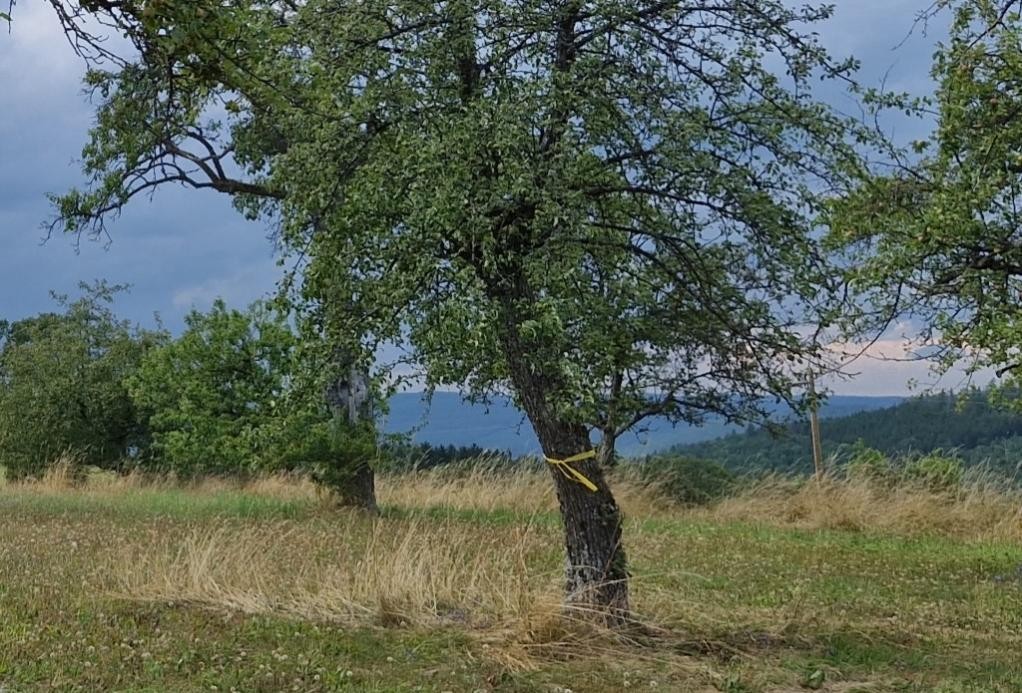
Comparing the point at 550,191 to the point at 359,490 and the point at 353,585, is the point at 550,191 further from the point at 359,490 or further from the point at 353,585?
the point at 359,490

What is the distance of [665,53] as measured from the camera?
304 inches

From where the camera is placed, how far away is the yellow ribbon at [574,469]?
295 inches

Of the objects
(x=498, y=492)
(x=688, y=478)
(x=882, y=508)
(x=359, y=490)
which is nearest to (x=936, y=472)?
(x=882, y=508)

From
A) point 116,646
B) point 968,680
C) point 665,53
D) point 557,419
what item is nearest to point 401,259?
point 557,419

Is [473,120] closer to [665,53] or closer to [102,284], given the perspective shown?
[665,53]

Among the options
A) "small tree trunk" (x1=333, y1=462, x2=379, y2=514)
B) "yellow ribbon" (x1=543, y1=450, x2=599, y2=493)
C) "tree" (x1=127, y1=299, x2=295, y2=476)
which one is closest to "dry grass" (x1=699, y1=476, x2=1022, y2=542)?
"small tree trunk" (x1=333, y1=462, x2=379, y2=514)

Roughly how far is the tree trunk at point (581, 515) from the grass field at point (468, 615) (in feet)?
0.86

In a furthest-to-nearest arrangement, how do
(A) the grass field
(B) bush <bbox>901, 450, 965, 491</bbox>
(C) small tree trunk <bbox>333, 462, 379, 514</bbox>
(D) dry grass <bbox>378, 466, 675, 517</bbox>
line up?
(B) bush <bbox>901, 450, 965, 491</bbox>, (D) dry grass <bbox>378, 466, 675, 517</bbox>, (C) small tree trunk <bbox>333, 462, 379, 514</bbox>, (A) the grass field

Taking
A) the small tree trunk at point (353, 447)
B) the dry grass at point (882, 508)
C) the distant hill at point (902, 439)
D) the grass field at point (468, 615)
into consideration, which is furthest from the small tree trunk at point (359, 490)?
the distant hill at point (902, 439)

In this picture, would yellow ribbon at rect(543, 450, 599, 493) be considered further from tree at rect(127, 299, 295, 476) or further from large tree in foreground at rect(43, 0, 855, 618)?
tree at rect(127, 299, 295, 476)

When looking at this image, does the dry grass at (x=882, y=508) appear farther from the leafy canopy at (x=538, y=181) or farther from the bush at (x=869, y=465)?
the leafy canopy at (x=538, y=181)

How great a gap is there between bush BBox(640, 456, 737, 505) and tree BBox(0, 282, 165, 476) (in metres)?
13.2

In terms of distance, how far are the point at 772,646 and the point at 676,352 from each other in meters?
2.39

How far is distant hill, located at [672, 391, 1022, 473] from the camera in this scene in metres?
21.4
